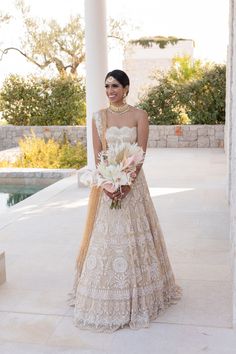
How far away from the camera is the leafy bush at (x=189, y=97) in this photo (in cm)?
1460

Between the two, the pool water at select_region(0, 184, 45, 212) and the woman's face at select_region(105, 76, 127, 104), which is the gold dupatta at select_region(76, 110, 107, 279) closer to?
the woman's face at select_region(105, 76, 127, 104)

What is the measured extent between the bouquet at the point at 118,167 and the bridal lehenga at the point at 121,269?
0.13m

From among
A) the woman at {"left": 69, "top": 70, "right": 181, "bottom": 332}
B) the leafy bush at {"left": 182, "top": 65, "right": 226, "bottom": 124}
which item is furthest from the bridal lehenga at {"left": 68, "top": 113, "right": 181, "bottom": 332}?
the leafy bush at {"left": 182, "top": 65, "right": 226, "bottom": 124}

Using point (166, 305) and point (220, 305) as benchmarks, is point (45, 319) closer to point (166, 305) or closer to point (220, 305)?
point (166, 305)

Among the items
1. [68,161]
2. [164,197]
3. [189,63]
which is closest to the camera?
[164,197]

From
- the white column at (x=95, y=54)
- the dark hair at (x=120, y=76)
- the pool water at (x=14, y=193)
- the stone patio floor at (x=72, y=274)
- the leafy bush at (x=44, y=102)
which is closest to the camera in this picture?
the stone patio floor at (x=72, y=274)

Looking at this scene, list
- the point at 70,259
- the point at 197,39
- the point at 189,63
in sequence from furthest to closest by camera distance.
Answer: the point at 197,39 < the point at 189,63 < the point at 70,259

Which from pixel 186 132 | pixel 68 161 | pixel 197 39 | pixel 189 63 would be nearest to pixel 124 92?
pixel 68 161

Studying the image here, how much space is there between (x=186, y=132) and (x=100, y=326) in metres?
11.1

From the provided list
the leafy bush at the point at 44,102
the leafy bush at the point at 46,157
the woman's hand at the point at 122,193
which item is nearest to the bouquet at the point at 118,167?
the woman's hand at the point at 122,193

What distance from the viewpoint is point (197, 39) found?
2573 cm

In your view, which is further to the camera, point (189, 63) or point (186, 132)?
point (189, 63)

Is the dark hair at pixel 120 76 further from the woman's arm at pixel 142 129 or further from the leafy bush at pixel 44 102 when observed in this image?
the leafy bush at pixel 44 102

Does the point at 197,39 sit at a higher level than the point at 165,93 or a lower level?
higher
